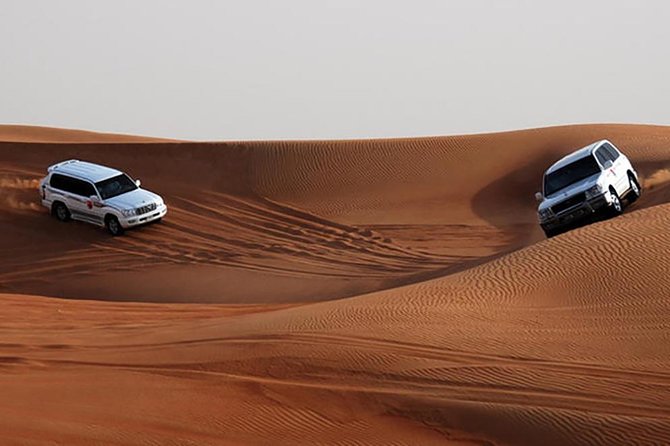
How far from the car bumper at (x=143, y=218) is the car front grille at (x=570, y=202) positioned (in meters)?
10.7

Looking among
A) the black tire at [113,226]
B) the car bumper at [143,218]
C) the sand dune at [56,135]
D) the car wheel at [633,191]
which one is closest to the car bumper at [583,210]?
the car wheel at [633,191]

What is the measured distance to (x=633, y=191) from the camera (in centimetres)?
2517

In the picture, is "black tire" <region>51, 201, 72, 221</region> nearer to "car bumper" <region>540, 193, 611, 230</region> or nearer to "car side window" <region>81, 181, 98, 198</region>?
"car side window" <region>81, 181, 98, 198</region>

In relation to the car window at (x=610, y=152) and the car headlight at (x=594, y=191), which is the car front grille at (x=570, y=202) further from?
the car window at (x=610, y=152)

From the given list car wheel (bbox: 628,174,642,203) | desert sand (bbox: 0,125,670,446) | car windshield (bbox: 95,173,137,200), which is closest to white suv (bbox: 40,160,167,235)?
car windshield (bbox: 95,173,137,200)

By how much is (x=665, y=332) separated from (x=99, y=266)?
1566 centimetres

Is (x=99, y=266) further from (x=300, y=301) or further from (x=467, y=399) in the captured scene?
(x=467, y=399)

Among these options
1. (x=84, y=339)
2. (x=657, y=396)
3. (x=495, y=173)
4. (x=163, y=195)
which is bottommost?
(x=84, y=339)

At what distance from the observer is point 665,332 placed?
14.8 metres

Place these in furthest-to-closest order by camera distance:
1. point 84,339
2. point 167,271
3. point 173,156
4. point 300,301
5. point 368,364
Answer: point 173,156, point 167,271, point 300,301, point 84,339, point 368,364

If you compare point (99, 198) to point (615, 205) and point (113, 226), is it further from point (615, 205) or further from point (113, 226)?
point (615, 205)

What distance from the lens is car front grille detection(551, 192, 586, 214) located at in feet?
77.9

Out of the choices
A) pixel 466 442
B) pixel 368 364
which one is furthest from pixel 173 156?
pixel 466 442

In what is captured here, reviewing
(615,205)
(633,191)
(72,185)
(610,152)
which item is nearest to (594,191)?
(615,205)
